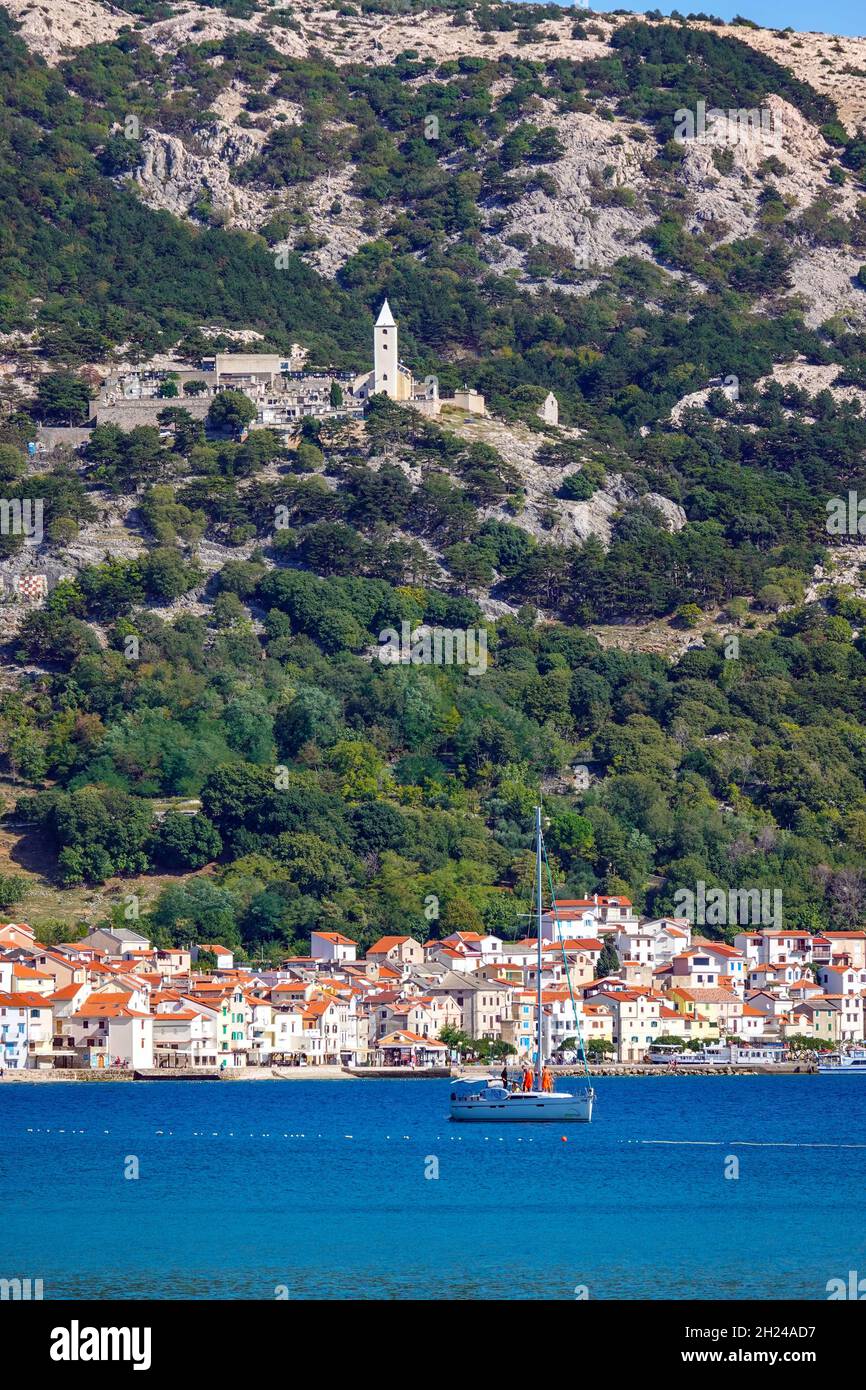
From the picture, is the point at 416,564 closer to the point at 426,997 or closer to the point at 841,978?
the point at 841,978

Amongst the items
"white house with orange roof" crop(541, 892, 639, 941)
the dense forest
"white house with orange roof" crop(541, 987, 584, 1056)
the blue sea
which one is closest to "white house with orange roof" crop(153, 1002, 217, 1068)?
the blue sea

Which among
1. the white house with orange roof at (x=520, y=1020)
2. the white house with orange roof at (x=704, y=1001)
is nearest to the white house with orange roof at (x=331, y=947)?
the white house with orange roof at (x=520, y=1020)

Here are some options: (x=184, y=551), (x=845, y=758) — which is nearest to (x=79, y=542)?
(x=184, y=551)

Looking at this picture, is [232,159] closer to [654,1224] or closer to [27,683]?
[27,683]
